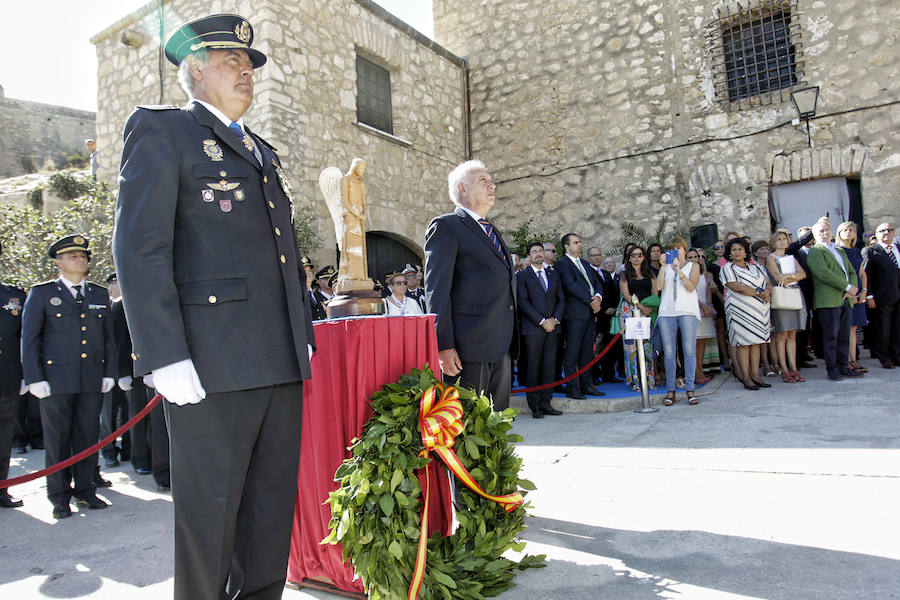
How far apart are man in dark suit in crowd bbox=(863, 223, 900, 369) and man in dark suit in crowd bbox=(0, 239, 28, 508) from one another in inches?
361

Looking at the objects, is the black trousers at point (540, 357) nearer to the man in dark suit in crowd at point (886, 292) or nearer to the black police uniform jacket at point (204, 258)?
the man in dark suit in crowd at point (886, 292)

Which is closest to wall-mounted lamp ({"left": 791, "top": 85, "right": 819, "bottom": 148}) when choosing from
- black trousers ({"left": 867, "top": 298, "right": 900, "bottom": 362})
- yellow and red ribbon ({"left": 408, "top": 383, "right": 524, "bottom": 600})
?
black trousers ({"left": 867, "top": 298, "right": 900, "bottom": 362})

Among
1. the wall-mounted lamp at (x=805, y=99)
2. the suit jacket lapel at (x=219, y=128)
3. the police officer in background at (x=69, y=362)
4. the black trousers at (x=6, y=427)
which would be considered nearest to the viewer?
the suit jacket lapel at (x=219, y=128)

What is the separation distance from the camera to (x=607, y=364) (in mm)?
8273

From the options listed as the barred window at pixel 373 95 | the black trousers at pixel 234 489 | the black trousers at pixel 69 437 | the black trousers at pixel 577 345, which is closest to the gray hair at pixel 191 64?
the black trousers at pixel 234 489

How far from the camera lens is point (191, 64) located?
6.31 feet

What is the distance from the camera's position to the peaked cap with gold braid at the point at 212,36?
1880 millimetres

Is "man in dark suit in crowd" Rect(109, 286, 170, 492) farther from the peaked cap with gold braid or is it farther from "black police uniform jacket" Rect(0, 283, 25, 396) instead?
the peaked cap with gold braid

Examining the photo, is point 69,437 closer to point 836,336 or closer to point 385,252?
point 385,252

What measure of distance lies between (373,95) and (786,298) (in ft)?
22.9

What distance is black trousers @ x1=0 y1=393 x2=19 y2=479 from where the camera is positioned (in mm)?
4629

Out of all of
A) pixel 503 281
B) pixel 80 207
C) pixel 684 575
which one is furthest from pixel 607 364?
pixel 80 207

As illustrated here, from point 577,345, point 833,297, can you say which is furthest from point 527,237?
point 833,297

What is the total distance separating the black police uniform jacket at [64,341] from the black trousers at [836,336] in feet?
23.9
